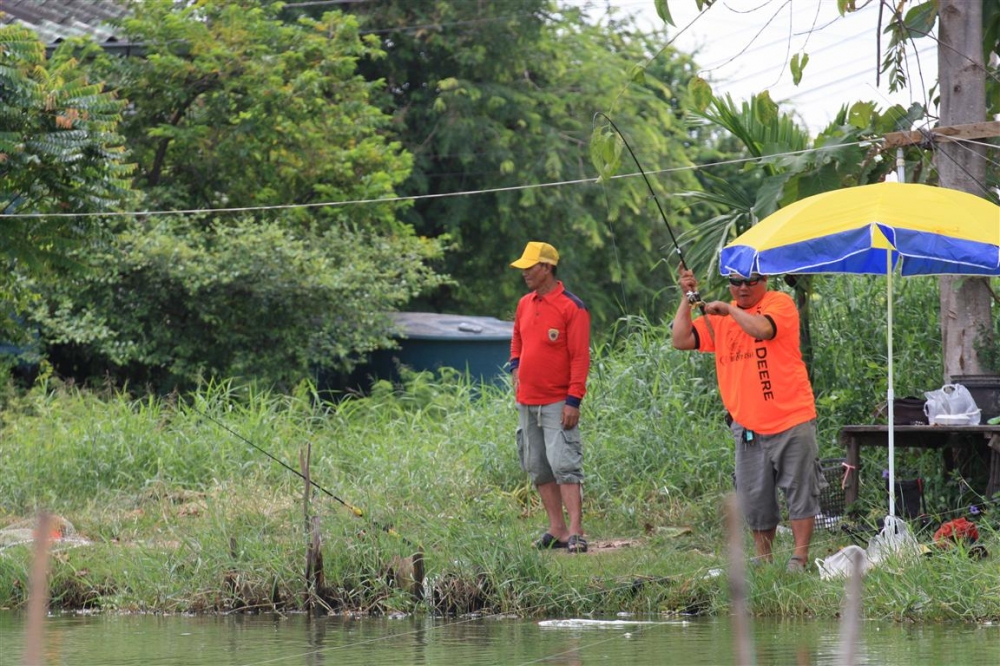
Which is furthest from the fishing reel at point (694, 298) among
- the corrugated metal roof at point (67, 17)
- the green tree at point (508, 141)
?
the green tree at point (508, 141)

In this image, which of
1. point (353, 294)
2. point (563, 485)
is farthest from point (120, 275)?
point (563, 485)

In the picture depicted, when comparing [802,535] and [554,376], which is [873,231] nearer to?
[802,535]

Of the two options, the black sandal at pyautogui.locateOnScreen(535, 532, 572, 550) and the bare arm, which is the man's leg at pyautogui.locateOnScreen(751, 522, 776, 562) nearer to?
the bare arm

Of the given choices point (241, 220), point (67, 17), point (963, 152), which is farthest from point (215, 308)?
point (963, 152)

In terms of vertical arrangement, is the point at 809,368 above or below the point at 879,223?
below

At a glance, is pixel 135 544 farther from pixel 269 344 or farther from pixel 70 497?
pixel 269 344

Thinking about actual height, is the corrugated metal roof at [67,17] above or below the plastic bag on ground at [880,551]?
above

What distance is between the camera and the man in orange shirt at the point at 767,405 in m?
7.07

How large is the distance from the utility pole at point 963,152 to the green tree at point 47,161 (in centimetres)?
582

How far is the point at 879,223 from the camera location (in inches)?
267

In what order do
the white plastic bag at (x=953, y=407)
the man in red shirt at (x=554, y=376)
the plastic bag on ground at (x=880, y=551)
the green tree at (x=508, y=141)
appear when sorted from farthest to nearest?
the green tree at (x=508, y=141), the man in red shirt at (x=554, y=376), the white plastic bag at (x=953, y=407), the plastic bag on ground at (x=880, y=551)

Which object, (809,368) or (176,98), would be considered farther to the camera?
(176,98)

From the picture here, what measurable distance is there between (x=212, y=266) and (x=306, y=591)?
24.8ft

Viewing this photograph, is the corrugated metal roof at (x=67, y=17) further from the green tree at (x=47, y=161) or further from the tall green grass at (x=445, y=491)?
the green tree at (x=47, y=161)
